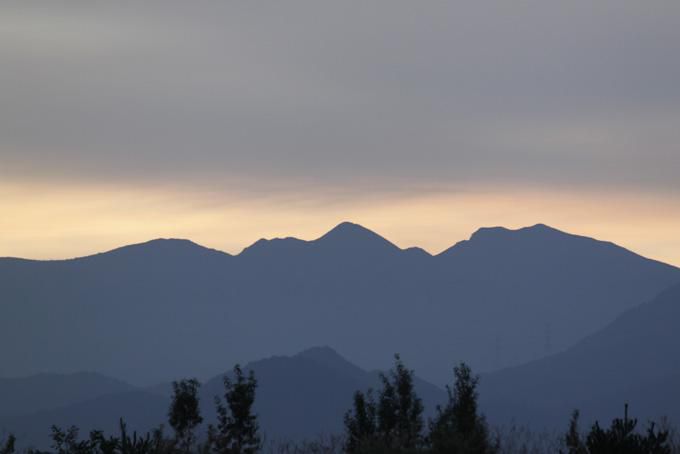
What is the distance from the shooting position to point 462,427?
3322 cm

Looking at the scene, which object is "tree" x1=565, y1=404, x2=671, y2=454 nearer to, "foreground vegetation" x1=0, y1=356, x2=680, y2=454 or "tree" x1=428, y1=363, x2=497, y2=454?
"foreground vegetation" x1=0, y1=356, x2=680, y2=454

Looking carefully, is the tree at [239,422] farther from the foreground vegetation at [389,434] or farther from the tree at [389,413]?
the tree at [389,413]

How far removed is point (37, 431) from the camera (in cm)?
19800

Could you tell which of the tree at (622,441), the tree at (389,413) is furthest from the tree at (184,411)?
the tree at (622,441)

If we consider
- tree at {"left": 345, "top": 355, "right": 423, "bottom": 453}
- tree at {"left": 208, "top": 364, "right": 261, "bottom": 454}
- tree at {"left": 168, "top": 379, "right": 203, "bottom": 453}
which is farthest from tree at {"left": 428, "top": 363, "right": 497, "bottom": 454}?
tree at {"left": 168, "top": 379, "right": 203, "bottom": 453}

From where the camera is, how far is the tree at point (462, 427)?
91.0 ft

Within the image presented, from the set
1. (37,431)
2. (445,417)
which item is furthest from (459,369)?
(37,431)

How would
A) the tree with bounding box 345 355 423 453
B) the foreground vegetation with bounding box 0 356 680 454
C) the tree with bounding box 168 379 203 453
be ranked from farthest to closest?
the tree with bounding box 345 355 423 453 < the tree with bounding box 168 379 203 453 < the foreground vegetation with bounding box 0 356 680 454

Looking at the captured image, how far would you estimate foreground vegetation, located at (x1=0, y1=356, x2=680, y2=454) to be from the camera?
22.6 metres

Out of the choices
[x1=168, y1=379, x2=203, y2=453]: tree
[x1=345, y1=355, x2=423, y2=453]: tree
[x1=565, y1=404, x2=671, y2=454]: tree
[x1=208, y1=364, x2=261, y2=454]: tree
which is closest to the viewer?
[x1=565, y1=404, x2=671, y2=454]: tree

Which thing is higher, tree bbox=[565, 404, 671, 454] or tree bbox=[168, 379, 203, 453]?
tree bbox=[168, 379, 203, 453]

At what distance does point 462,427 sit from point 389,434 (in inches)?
216

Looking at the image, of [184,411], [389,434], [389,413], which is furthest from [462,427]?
[184,411]

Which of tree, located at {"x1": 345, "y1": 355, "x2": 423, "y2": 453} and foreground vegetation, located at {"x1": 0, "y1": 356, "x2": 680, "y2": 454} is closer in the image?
foreground vegetation, located at {"x1": 0, "y1": 356, "x2": 680, "y2": 454}
